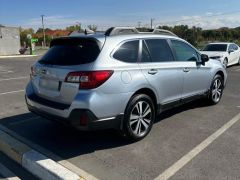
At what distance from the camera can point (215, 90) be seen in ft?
22.6

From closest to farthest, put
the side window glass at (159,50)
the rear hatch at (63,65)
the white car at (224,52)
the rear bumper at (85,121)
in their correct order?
1. the rear bumper at (85,121)
2. the rear hatch at (63,65)
3. the side window glass at (159,50)
4. the white car at (224,52)

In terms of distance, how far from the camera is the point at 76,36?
15.0 feet

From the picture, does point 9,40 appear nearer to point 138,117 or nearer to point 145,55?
point 145,55

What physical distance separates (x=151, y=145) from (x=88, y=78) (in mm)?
1467

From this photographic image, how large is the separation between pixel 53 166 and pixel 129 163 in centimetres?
98

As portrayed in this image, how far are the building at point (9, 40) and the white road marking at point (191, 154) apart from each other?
33.4 m

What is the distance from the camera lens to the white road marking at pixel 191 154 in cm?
363

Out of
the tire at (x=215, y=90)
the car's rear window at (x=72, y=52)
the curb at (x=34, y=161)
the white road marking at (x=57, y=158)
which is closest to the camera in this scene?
the curb at (x=34, y=161)

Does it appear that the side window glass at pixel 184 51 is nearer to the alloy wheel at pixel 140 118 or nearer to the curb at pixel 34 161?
the alloy wheel at pixel 140 118

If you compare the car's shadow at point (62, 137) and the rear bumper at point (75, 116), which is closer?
the rear bumper at point (75, 116)

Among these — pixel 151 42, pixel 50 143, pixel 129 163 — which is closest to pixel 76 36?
pixel 151 42

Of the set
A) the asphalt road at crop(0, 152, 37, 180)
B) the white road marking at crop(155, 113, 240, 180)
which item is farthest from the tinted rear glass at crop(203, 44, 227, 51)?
the asphalt road at crop(0, 152, 37, 180)

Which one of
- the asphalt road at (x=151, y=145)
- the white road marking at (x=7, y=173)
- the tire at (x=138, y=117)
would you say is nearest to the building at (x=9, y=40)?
the asphalt road at (x=151, y=145)

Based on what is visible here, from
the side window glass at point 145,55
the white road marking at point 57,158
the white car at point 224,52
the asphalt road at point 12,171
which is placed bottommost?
the asphalt road at point 12,171
